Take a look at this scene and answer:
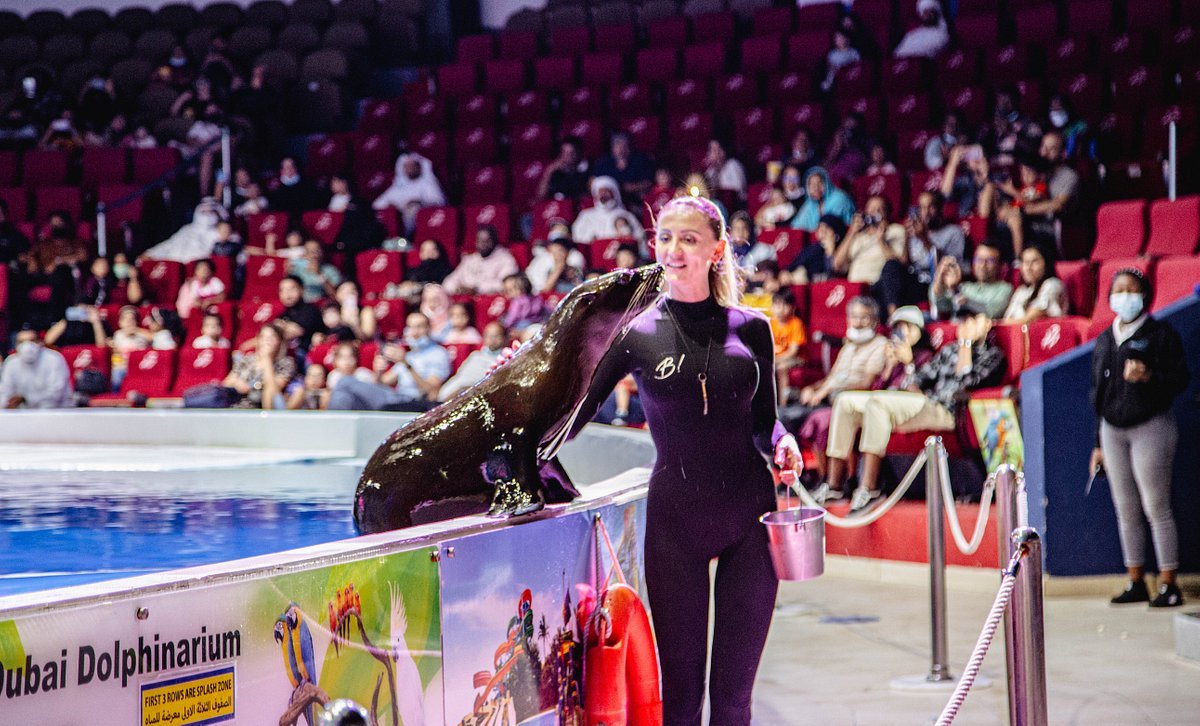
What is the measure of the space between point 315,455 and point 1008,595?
505 centimetres

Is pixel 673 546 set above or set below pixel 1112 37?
below

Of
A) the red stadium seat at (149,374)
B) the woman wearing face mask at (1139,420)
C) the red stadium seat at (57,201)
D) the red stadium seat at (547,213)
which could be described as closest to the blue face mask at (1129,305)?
the woman wearing face mask at (1139,420)

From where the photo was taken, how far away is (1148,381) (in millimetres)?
5906

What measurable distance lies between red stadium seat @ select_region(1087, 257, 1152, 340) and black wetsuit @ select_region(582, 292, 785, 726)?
4.74 meters

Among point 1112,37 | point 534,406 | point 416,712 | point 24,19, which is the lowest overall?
point 416,712

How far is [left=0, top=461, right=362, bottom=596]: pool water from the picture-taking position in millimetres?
3873

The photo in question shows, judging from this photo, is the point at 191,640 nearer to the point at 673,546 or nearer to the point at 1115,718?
the point at 673,546

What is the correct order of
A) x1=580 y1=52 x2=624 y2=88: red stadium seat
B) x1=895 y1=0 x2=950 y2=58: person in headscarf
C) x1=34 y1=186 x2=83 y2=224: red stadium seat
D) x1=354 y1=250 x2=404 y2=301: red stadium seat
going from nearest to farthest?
1. x1=354 y1=250 x2=404 y2=301: red stadium seat
2. x1=895 y1=0 x2=950 y2=58: person in headscarf
3. x1=34 y1=186 x2=83 y2=224: red stadium seat
4. x1=580 y1=52 x2=624 y2=88: red stadium seat

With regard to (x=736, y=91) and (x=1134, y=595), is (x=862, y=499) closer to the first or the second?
(x=1134, y=595)

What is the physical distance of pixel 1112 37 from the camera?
427 inches

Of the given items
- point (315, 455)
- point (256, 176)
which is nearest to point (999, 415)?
point (315, 455)

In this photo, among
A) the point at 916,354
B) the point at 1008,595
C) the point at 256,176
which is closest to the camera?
the point at 1008,595

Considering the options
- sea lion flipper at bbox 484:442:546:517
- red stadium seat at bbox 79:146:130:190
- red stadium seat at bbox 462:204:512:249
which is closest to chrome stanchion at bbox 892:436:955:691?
sea lion flipper at bbox 484:442:546:517

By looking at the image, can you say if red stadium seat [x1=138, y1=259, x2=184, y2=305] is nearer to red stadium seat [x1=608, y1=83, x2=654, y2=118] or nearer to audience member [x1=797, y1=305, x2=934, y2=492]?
red stadium seat [x1=608, y1=83, x2=654, y2=118]
